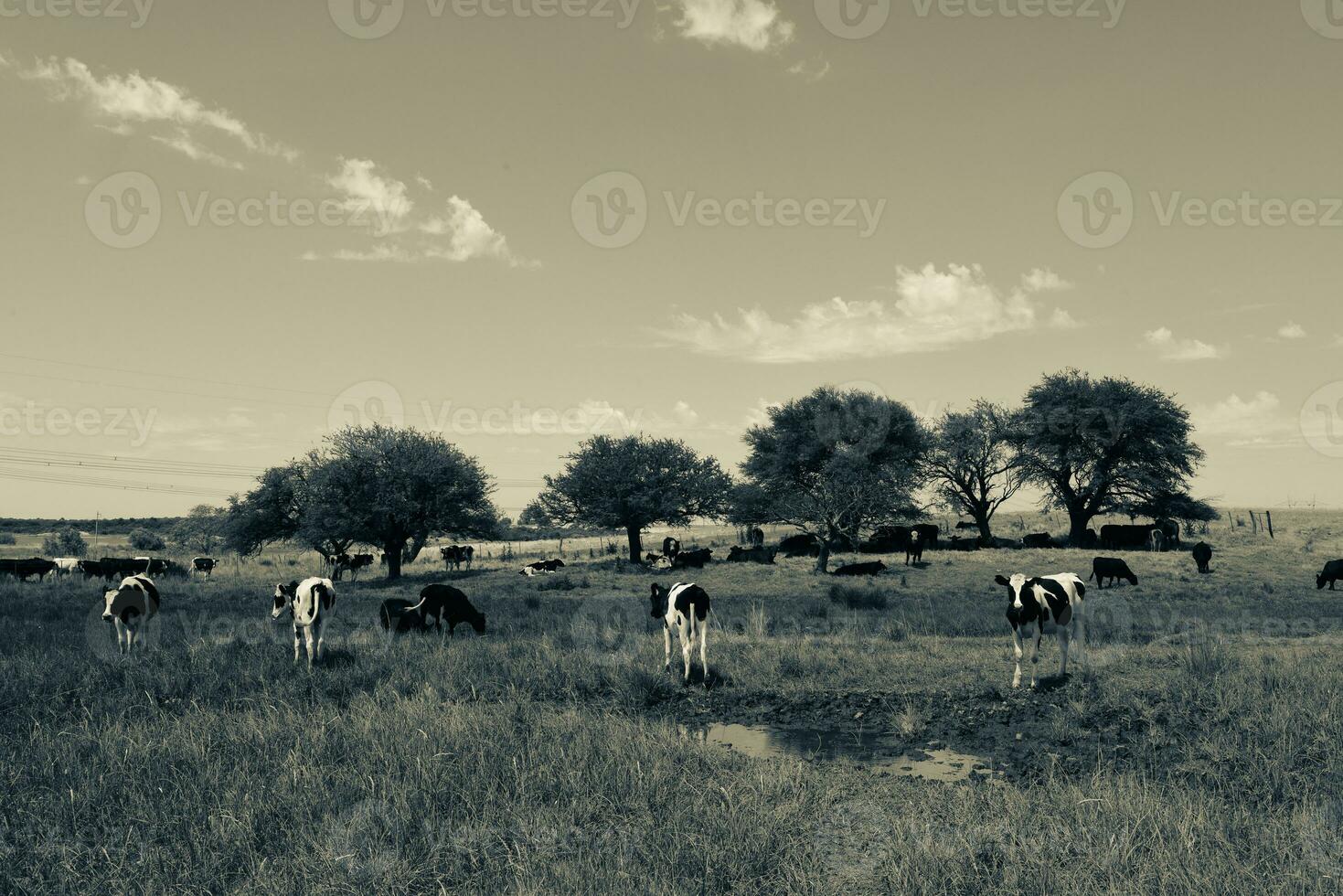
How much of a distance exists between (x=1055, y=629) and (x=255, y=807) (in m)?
11.7

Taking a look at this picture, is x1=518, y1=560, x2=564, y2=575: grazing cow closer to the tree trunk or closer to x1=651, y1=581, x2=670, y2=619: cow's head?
the tree trunk

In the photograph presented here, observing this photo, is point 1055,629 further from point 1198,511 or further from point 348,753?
point 1198,511

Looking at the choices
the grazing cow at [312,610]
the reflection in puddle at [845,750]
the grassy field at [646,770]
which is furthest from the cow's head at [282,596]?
the reflection in puddle at [845,750]

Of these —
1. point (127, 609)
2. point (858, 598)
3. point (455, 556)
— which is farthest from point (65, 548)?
point (858, 598)

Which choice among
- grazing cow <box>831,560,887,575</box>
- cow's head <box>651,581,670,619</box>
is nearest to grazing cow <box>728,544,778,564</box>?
grazing cow <box>831,560,887,575</box>

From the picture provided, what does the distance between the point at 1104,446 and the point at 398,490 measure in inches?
1792

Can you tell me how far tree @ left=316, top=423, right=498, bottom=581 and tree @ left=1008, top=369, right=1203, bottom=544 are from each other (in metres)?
38.1

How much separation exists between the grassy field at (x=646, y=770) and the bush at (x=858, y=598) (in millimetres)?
7486

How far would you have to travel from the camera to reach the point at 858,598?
83.7ft

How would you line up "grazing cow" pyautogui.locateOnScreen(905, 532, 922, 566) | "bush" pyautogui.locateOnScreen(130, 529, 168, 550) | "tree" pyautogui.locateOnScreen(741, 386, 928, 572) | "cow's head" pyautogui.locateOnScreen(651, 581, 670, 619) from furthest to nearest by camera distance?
"bush" pyautogui.locateOnScreen(130, 529, 168, 550)
"tree" pyautogui.locateOnScreen(741, 386, 928, 572)
"grazing cow" pyautogui.locateOnScreen(905, 532, 922, 566)
"cow's head" pyautogui.locateOnScreen(651, 581, 670, 619)

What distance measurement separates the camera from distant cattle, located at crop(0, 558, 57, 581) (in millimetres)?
40719

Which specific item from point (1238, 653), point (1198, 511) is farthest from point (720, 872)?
point (1198, 511)

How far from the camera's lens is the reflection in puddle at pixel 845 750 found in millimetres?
8695

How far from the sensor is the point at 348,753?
26.4 feet
